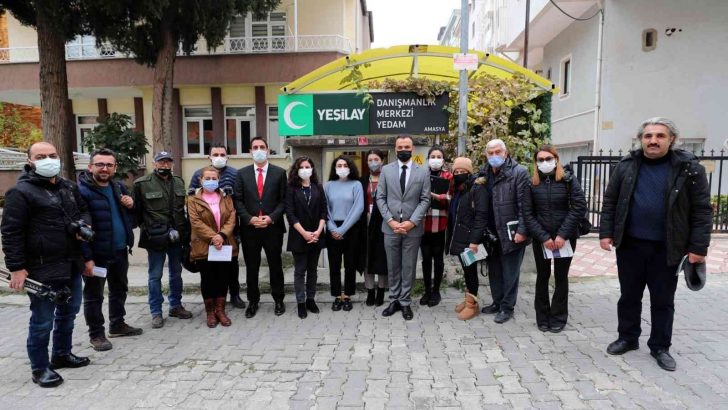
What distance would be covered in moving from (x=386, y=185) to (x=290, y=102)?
231cm

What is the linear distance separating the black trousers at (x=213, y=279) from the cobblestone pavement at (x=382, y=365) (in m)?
0.36

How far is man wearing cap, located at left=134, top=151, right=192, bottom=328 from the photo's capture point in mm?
4859

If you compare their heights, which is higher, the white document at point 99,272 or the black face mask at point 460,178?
the black face mask at point 460,178

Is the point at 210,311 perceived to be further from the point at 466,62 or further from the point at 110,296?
the point at 466,62

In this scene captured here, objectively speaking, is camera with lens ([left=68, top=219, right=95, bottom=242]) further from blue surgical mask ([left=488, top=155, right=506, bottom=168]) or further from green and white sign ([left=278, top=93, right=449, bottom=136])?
blue surgical mask ([left=488, top=155, right=506, bottom=168])

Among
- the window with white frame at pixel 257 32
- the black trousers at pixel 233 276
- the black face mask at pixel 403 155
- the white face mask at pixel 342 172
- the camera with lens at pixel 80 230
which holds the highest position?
the window with white frame at pixel 257 32

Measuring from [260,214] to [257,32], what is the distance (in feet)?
45.3

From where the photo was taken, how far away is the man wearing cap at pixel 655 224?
3691mm

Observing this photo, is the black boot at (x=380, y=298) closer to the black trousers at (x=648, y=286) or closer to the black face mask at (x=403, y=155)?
the black face mask at (x=403, y=155)

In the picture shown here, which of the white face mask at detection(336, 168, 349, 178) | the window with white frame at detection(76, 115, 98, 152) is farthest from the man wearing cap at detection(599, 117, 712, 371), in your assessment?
the window with white frame at detection(76, 115, 98, 152)

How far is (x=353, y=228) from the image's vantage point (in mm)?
5328

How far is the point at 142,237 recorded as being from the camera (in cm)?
488

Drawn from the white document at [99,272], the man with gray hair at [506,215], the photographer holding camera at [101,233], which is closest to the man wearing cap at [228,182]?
the photographer holding camera at [101,233]

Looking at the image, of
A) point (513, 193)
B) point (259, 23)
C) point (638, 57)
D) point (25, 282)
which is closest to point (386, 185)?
point (513, 193)
